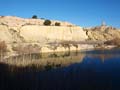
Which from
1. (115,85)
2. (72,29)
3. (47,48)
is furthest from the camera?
(72,29)

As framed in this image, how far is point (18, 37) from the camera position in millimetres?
59438

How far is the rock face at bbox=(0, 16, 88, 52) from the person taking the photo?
2216 inches

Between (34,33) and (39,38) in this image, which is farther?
(39,38)

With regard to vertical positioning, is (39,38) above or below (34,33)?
below

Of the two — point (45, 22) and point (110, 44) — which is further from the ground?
point (45, 22)

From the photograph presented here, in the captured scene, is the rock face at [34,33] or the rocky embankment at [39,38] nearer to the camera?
the rocky embankment at [39,38]

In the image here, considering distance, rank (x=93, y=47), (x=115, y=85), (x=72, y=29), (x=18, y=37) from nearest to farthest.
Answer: (x=115, y=85) → (x=18, y=37) → (x=93, y=47) → (x=72, y=29)

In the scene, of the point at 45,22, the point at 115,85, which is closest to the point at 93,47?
the point at 45,22

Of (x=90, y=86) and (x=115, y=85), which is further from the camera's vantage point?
(x=115, y=85)

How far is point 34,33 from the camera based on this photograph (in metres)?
65.6

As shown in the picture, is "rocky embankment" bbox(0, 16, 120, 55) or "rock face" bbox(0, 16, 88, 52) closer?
"rocky embankment" bbox(0, 16, 120, 55)

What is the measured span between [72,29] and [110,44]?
38.6 ft

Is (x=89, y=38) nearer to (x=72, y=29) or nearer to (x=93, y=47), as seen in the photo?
(x=72, y=29)

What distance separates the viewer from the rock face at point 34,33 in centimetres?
5628
